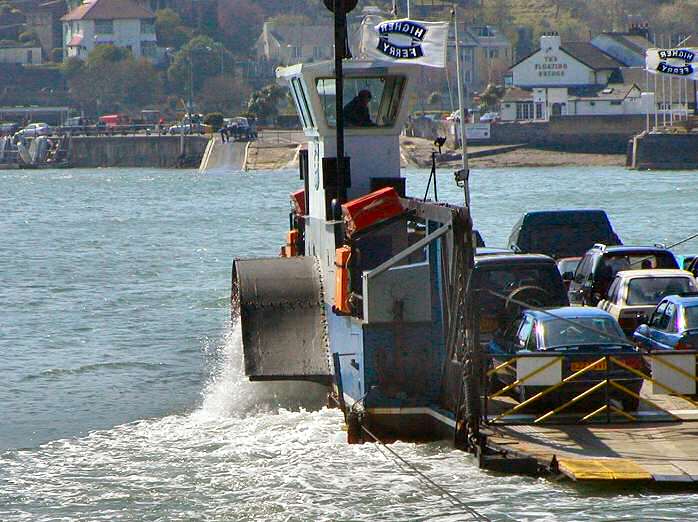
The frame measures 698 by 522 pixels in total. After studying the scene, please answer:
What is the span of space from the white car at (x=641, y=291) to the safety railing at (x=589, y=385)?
14.4 ft

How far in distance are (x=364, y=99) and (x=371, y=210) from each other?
3265 millimetres

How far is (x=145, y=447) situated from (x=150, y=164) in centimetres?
13099

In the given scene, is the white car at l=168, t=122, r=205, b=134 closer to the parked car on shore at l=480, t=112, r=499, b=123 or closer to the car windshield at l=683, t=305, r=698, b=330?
the parked car on shore at l=480, t=112, r=499, b=123

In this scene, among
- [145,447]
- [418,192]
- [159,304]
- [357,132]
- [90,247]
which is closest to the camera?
[145,447]

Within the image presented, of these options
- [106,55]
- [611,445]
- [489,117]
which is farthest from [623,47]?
[611,445]

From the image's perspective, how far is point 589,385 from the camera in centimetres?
1709

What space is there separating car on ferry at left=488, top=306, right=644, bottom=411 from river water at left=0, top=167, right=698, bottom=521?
1299 mm

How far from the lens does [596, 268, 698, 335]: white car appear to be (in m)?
22.3

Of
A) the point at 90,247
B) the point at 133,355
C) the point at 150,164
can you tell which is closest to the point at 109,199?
the point at 90,247

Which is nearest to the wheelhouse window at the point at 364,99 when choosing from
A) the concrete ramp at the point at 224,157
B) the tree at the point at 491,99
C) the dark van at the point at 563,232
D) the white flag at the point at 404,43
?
the white flag at the point at 404,43

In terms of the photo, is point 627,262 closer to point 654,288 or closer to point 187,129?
point 654,288

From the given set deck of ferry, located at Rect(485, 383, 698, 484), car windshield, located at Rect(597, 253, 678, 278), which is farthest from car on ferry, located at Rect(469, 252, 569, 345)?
car windshield, located at Rect(597, 253, 678, 278)

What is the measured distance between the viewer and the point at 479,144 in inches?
5221

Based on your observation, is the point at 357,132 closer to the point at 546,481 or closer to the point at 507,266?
the point at 507,266
